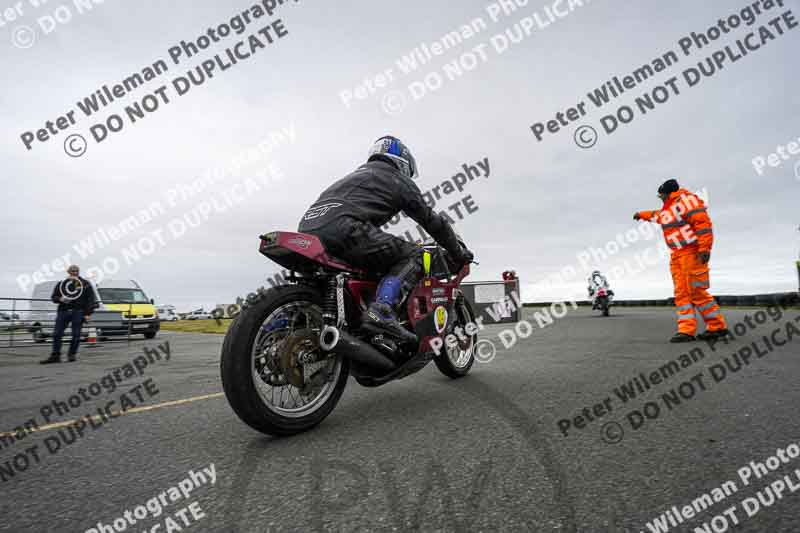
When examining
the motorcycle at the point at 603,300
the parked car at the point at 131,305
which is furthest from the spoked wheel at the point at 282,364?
the motorcycle at the point at 603,300

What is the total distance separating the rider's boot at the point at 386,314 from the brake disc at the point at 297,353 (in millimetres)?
382

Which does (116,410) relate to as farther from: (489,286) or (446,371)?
(489,286)

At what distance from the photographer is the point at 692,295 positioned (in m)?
6.99

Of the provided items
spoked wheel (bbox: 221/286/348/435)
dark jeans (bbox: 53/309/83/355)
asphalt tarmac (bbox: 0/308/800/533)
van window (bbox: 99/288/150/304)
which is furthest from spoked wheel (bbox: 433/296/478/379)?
van window (bbox: 99/288/150/304)

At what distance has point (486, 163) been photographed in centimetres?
612

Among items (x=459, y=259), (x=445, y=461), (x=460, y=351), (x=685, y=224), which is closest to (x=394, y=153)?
(x=459, y=259)

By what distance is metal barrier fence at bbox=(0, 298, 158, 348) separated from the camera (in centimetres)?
1339

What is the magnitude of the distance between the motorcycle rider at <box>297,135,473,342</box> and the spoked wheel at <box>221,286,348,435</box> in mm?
377

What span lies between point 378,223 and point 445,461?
1822mm

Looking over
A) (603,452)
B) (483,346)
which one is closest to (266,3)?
(483,346)

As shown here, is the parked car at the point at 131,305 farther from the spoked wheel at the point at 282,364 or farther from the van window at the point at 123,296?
the spoked wheel at the point at 282,364

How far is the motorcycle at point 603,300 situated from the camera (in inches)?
662

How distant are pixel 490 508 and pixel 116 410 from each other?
3.17 meters

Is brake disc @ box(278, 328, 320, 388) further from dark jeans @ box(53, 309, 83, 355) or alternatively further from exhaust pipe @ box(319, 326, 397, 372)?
dark jeans @ box(53, 309, 83, 355)
